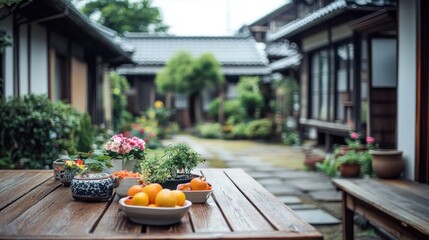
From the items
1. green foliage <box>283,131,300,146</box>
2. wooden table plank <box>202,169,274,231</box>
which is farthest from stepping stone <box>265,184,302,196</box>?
green foliage <box>283,131,300,146</box>

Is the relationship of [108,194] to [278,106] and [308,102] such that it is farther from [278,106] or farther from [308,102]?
[278,106]

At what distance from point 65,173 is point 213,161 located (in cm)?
793

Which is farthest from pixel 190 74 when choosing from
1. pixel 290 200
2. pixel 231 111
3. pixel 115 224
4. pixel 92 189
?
pixel 115 224

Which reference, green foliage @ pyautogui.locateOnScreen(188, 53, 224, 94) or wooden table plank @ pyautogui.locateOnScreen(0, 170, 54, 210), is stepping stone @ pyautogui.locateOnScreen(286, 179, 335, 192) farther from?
green foliage @ pyautogui.locateOnScreen(188, 53, 224, 94)

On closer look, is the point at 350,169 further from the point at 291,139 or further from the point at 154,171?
the point at 291,139

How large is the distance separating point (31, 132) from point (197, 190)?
3.48 metres

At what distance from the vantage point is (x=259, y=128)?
57.0 ft

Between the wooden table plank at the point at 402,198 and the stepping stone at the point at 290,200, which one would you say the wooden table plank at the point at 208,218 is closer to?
the wooden table plank at the point at 402,198

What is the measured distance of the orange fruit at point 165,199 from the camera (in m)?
2.16

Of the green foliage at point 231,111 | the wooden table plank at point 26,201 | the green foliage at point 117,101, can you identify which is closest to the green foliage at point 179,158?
the wooden table plank at point 26,201

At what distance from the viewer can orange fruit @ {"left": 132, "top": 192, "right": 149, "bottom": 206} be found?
221 centimetres

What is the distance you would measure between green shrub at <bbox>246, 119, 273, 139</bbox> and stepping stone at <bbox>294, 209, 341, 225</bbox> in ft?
36.7

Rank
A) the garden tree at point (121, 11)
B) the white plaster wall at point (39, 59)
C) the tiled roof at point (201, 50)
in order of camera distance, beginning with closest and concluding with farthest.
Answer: the white plaster wall at point (39, 59) < the garden tree at point (121, 11) < the tiled roof at point (201, 50)

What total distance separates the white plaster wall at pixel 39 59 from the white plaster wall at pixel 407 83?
480 cm
